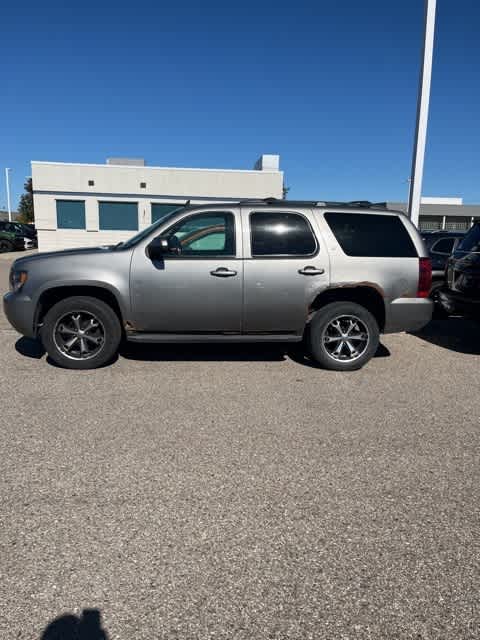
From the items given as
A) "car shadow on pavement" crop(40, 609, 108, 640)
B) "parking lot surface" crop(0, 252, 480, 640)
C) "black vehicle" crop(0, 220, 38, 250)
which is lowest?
"car shadow on pavement" crop(40, 609, 108, 640)

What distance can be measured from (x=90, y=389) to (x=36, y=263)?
1657 mm

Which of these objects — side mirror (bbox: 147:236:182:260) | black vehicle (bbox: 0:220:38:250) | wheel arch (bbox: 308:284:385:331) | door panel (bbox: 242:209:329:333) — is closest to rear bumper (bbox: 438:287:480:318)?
wheel arch (bbox: 308:284:385:331)

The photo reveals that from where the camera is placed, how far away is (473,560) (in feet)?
7.55

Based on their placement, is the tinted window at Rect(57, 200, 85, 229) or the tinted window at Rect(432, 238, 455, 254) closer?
the tinted window at Rect(432, 238, 455, 254)

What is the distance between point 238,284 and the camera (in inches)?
205

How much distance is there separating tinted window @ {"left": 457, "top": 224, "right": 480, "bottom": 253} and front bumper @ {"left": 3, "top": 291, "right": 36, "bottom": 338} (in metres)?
6.01

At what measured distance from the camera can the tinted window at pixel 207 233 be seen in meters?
5.30

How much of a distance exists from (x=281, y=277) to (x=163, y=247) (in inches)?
54.5

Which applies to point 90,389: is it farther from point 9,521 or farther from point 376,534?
point 376,534

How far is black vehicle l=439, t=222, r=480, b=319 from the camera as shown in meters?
6.29

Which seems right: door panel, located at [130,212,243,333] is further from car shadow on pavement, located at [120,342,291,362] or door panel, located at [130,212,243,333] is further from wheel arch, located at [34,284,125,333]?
car shadow on pavement, located at [120,342,291,362]

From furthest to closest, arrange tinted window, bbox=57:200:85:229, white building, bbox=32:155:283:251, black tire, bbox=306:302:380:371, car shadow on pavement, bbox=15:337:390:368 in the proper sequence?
tinted window, bbox=57:200:85:229 → white building, bbox=32:155:283:251 → car shadow on pavement, bbox=15:337:390:368 → black tire, bbox=306:302:380:371

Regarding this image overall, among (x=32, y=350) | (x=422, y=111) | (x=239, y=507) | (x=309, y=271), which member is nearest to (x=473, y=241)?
(x=309, y=271)

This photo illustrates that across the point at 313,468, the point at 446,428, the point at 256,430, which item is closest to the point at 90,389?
the point at 256,430
